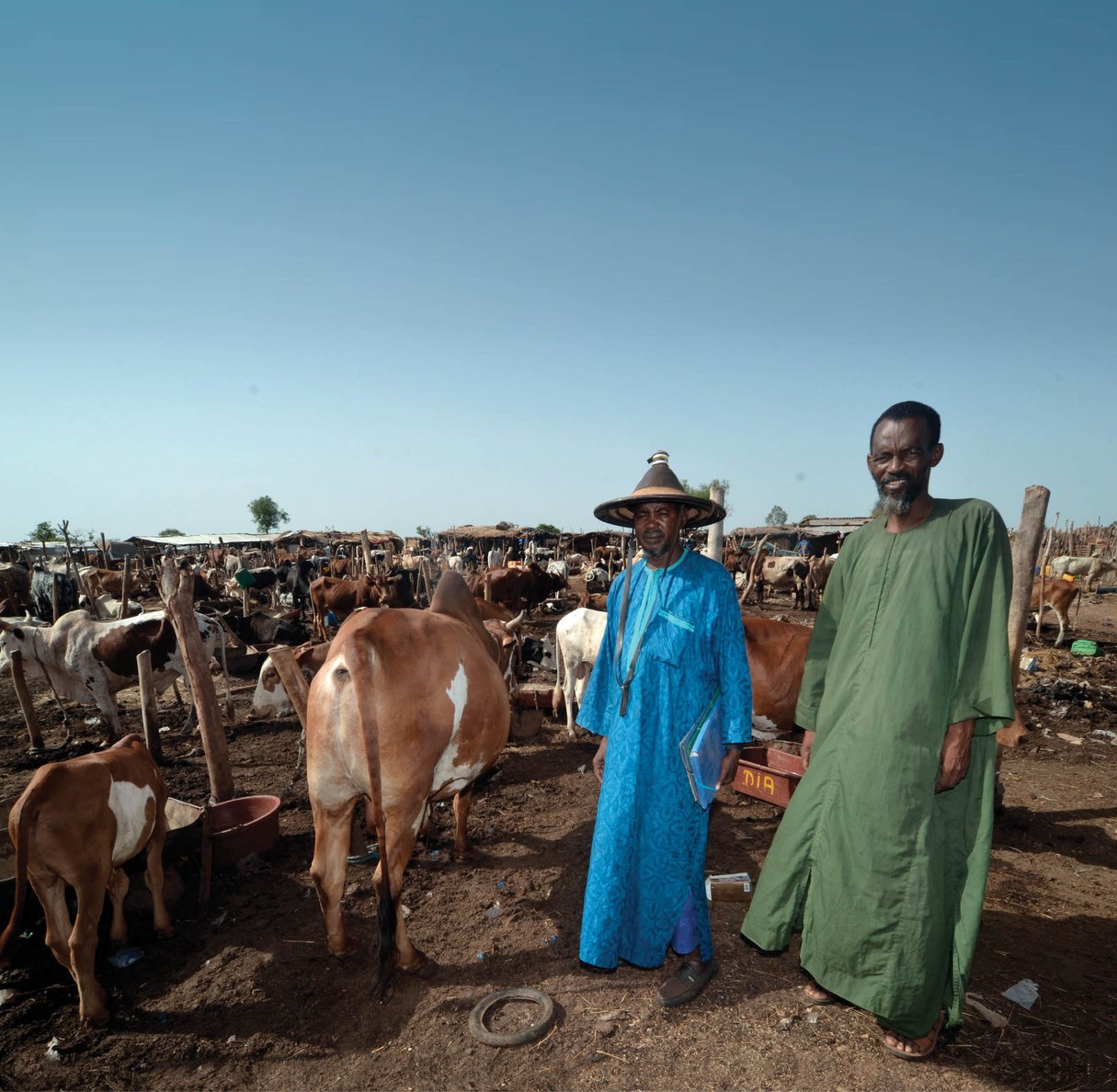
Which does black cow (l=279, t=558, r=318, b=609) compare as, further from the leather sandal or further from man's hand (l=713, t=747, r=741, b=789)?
man's hand (l=713, t=747, r=741, b=789)

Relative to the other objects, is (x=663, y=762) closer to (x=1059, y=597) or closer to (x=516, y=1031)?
(x=516, y=1031)

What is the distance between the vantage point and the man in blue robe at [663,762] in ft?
9.53

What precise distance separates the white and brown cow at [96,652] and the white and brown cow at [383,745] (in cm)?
624

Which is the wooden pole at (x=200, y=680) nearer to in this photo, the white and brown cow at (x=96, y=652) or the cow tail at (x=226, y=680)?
the cow tail at (x=226, y=680)

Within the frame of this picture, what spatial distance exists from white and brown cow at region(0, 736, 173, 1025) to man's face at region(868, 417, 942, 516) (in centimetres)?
454

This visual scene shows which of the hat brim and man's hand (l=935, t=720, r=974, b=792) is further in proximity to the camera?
the hat brim

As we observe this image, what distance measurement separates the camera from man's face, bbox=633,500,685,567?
3.06m

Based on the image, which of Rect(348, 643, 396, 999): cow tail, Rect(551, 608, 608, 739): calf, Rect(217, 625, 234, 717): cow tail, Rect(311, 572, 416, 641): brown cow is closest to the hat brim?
Rect(348, 643, 396, 999): cow tail

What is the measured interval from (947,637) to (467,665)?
261 cm

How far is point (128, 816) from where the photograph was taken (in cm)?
366

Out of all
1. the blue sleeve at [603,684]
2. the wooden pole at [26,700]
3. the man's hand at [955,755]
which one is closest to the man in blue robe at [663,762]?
the blue sleeve at [603,684]

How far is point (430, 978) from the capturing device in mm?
3367

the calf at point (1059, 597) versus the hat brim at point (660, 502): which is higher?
the hat brim at point (660, 502)

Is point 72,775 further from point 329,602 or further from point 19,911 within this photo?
point 329,602
